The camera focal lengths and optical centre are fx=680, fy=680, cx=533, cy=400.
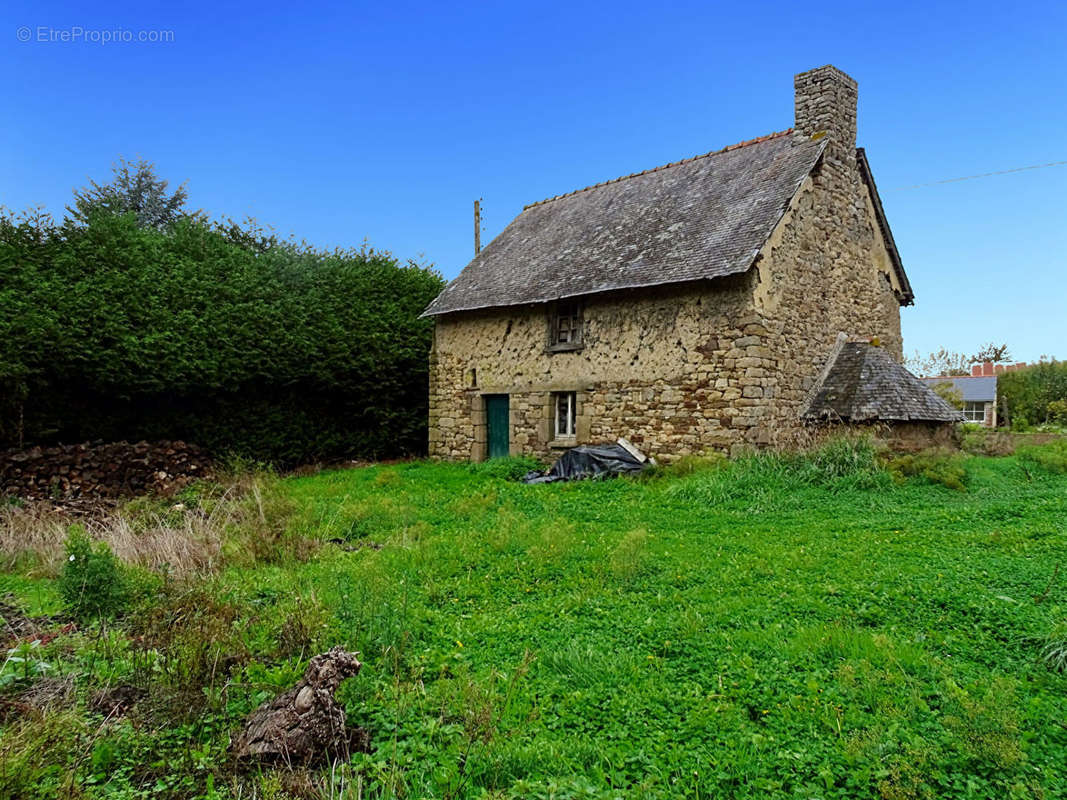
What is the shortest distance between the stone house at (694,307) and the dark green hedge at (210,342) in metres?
2.13

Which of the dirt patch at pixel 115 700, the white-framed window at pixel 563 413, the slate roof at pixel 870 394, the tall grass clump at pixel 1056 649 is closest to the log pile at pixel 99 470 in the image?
the white-framed window at pixel 563 413

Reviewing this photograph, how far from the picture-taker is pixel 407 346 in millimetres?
18812

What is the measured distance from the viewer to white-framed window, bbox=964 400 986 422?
116 ft

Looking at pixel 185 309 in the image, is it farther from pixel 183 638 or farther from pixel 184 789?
pixel 184 789

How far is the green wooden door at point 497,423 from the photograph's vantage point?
658 inches

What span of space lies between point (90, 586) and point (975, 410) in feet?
132

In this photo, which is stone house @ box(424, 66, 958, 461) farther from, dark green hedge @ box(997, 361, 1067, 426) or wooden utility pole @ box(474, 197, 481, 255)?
dark green hedge @ box(997, 361, 1067, 426)

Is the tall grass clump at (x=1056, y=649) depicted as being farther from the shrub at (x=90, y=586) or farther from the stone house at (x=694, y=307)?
the stone house at (x=694, y=307)

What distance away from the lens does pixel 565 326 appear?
15.4 meters

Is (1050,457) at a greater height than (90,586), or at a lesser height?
greater

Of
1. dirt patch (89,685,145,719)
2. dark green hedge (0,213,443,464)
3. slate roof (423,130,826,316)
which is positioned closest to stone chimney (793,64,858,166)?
slate roof (423,130,826,316)

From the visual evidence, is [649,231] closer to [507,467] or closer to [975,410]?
[507,467]

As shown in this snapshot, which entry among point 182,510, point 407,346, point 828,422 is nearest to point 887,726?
point 182,510

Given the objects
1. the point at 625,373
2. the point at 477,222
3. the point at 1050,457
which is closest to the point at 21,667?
the point at 625,373
